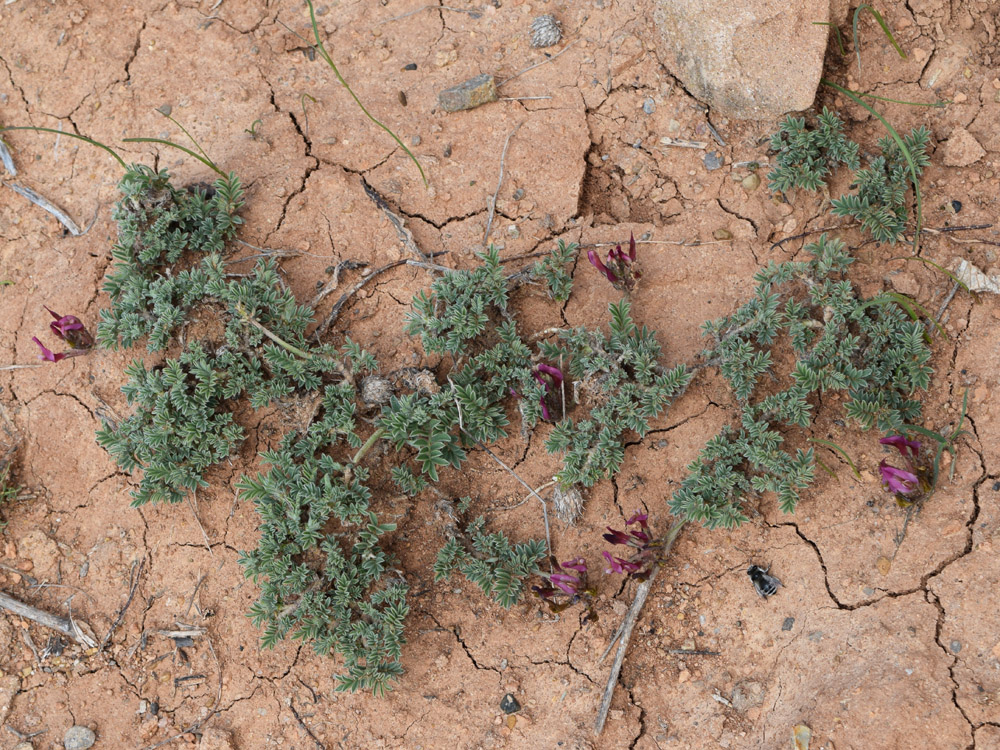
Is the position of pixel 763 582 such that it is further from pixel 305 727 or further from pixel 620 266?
pixel 305 727

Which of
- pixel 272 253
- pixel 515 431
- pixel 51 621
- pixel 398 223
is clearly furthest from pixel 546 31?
pixel 51 621

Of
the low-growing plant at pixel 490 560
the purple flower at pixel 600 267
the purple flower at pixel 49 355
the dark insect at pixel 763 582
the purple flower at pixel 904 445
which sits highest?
the purple flower at pixel 600 267

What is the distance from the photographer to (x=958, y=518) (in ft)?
11.3

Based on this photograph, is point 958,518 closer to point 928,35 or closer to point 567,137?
point 928,35

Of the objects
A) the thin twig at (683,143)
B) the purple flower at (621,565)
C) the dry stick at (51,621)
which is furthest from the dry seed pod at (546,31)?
the dry stick at (51,621)

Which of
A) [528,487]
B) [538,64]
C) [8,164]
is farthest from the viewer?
[8,164]

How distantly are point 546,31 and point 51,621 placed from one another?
13.3ft

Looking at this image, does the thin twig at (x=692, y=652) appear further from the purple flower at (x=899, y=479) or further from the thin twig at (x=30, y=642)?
the thin twig at (x=30, y=642)

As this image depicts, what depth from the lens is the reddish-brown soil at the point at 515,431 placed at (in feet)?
11.5

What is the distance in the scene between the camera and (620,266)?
12.3 ft

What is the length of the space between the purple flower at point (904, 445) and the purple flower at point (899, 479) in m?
0.08

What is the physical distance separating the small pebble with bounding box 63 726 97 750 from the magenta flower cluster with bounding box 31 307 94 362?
1902 mm

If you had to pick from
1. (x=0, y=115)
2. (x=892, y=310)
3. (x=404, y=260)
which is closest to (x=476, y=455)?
(x=404, y=260)

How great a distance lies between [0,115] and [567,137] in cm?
337
